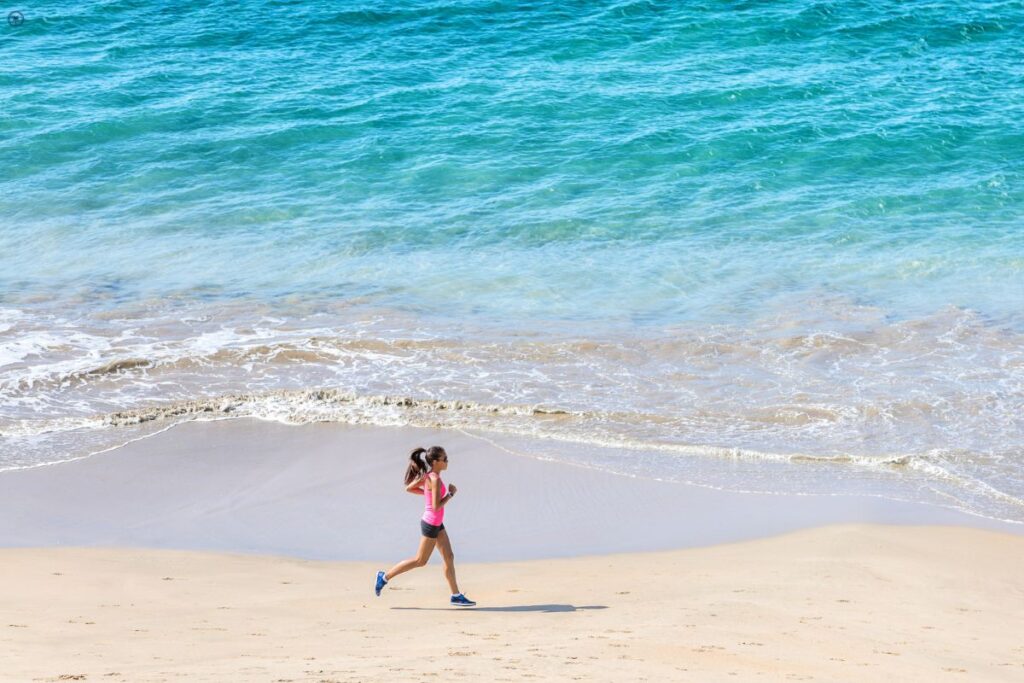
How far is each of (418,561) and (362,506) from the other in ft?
6.55

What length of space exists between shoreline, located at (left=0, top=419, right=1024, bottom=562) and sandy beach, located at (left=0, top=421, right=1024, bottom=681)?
0.03 meters

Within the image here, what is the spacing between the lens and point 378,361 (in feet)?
45.1

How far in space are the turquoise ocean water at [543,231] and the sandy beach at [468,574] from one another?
2.22 feet

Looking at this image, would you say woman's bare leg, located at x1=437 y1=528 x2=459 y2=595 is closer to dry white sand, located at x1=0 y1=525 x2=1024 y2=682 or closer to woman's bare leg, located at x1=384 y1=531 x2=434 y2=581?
woman's bare leg, located at x1=384 y1=531 x2=434 y2=581

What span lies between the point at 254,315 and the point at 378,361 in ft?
8.23

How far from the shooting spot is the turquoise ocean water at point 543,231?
1230cm

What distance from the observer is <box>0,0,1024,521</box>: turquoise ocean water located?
12297 mm

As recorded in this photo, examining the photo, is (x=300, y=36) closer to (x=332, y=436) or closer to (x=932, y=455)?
(x=332, y=436)

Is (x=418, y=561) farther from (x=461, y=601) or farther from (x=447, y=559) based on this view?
(x=461, y=601)

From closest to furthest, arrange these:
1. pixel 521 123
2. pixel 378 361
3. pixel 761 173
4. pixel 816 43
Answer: pixel 378 361
pixel 761 173
pixel 521 123
pixel 816 43

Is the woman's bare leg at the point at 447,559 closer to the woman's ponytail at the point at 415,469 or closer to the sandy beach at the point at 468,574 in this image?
the sandy beach at the point at 468,574

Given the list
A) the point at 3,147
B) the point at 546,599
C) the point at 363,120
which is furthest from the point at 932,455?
the point at 3,147

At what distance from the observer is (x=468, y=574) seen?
9141mm

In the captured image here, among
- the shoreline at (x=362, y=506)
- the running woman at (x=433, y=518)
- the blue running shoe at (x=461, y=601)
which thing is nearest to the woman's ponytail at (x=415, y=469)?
the running woman at (x=433, y=518)
